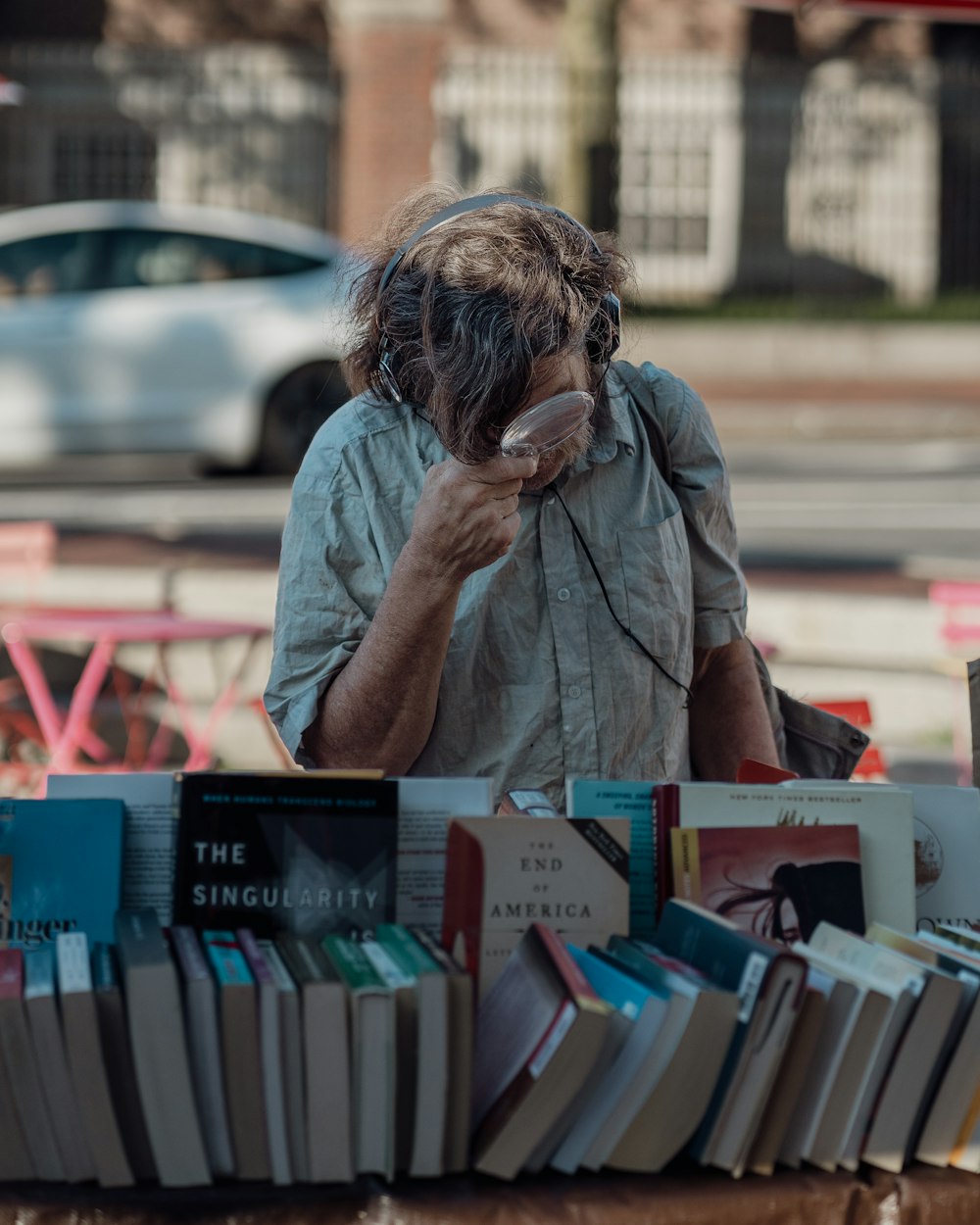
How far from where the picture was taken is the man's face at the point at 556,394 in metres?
2.01

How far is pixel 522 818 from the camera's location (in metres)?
1.69

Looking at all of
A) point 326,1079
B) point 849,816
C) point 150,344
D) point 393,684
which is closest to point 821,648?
point 393,684

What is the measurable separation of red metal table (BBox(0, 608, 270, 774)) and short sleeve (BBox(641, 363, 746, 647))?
2.56 metres

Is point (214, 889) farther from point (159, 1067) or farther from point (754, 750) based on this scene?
point (754, 750)

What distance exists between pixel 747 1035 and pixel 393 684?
29.0 inches

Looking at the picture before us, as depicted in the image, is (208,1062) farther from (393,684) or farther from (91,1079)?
(393,684)

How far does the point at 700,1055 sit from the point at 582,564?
0.85m

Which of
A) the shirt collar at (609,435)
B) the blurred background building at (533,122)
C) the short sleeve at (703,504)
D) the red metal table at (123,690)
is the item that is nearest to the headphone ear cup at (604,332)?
the shirt collar at (609,435)

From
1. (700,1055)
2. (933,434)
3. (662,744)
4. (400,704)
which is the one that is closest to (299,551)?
(400,704)

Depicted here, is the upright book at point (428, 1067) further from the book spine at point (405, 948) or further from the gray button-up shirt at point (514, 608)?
the gray button-up shirt at point (514, 608)

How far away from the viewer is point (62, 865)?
1732 millimetres

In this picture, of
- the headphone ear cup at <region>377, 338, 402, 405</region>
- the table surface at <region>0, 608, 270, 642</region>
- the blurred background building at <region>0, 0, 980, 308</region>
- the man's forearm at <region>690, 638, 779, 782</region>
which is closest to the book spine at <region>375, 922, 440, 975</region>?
the headphone ear cup at <region>377, 338, 402, 405</region>

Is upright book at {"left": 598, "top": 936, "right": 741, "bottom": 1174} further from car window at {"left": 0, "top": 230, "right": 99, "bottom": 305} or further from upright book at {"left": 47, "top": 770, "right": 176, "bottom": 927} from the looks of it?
car window at {"left": 0, "top": 230, "right": 99, "bottom": 305}

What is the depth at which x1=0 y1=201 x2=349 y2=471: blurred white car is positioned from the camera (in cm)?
988
